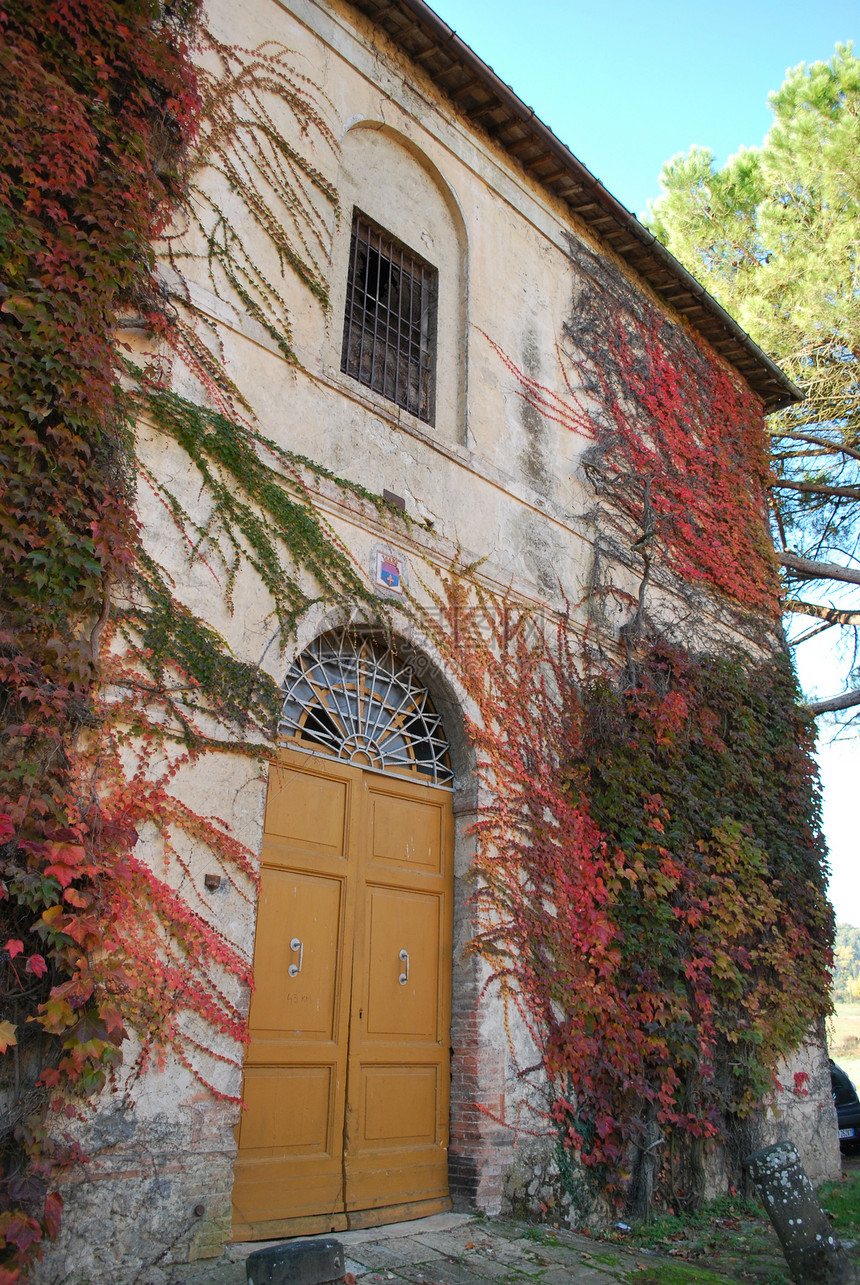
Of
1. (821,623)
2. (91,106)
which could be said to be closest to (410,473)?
(91,106)

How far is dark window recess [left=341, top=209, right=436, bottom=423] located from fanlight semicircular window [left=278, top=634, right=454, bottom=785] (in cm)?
198

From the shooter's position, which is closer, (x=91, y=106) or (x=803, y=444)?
(x=91, y=106)

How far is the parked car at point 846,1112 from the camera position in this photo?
952 centimetres

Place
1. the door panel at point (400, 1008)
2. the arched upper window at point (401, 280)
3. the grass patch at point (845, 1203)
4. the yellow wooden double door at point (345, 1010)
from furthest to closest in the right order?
1. the arched upper window at point (401, 280)
2. the grass patch at point (845, 1203)
3. the door panel at point (400, 1008)
4. the yellow wooden double door at point (345, 1010)

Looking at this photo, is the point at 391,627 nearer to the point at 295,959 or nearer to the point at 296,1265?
the point at 295,959

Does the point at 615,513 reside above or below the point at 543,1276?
above

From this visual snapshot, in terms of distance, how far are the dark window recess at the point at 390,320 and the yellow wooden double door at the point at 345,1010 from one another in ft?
9.25

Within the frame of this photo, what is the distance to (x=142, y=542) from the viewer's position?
438cm

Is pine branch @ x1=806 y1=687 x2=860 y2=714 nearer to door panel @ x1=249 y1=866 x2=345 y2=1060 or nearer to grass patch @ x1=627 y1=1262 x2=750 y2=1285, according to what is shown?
grass patch @ x1=627 y1=1262 x2=750 y2=1285

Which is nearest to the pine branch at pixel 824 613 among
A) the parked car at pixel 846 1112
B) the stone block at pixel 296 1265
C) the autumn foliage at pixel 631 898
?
the autumn foliage at pixel 631 898

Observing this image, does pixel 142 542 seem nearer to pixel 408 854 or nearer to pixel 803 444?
pixel 408 854

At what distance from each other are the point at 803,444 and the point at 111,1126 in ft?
38.3

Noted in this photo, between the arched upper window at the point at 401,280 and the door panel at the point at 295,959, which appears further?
the arched upper window at the point at 401,280

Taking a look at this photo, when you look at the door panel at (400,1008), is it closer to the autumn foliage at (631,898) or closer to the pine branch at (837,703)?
the autumn foliage at (631,898)
